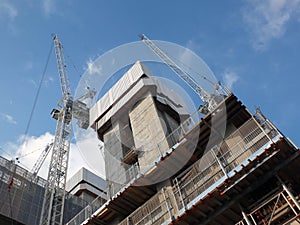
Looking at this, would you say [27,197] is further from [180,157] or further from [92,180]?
[180,157]

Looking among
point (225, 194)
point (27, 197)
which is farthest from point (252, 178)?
point (27, 197)

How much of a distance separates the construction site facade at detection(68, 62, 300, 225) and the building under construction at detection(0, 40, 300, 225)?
0.20 feet

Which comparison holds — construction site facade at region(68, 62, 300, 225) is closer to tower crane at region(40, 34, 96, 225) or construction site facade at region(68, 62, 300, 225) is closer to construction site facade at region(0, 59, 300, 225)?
construction site facade at region(0, 59, 300, 225)

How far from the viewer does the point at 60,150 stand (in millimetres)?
47688

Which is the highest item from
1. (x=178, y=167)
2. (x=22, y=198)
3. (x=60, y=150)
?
(x=60, y=150)

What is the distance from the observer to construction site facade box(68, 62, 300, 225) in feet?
52.4

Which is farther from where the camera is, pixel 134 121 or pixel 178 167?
pixel 134 121

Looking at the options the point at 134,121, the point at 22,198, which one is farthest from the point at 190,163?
the point at 22,198

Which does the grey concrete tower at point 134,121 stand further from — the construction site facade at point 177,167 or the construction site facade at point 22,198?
the construction site facade at point 22,198

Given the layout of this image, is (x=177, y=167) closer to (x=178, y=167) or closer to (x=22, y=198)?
(x=178, y=167)

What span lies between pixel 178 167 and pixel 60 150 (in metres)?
30.0

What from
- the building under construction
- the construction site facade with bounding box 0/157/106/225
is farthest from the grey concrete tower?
the construction site facade with bounding box 0/157/106/225

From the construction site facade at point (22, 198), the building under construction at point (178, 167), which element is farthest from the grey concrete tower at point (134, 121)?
the construction site facade at point (22, 198)

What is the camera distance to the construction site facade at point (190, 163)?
16.0 m
